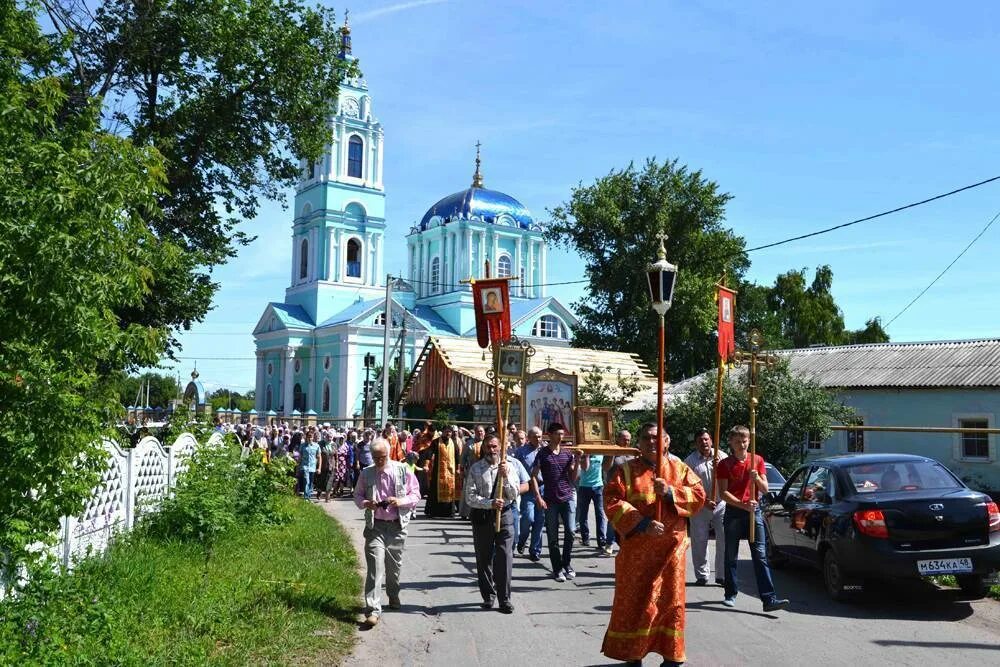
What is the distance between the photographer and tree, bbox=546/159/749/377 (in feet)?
140

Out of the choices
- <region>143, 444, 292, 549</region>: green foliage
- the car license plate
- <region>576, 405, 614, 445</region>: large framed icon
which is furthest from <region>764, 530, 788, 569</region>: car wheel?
<region>143, 444, 292, 549</region>: green foliage

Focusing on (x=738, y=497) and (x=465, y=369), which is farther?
(x=465, y=369)

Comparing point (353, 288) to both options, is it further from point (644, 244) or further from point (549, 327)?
point (644, 244)

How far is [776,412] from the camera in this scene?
2150 centimetres

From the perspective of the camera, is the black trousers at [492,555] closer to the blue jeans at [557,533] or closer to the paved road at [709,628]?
the paved road at [709,628]

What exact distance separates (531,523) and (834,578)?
13.7 feet

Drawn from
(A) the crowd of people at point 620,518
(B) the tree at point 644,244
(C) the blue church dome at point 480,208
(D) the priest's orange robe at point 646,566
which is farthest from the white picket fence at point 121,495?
(C) the blue church dome at point 480,208

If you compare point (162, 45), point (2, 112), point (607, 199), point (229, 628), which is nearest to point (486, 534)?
point (229, 628)

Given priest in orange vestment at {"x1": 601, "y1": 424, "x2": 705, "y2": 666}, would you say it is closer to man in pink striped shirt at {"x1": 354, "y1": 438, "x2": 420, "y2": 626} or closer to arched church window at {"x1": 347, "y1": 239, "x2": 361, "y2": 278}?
man in pink striped shirt at {"x1": 354, "y1": 438, "x2": 420, "y2": 626}

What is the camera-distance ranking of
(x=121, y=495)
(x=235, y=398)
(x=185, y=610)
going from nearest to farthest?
(x=185, y=610) < (x=121, y=495) < (x=235, y=398)

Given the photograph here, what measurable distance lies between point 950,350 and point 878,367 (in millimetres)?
2076

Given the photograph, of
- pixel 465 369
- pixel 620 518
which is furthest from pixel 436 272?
pixel 620 518

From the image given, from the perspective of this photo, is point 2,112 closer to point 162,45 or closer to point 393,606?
point 393,606

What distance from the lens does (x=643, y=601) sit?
250 inches
